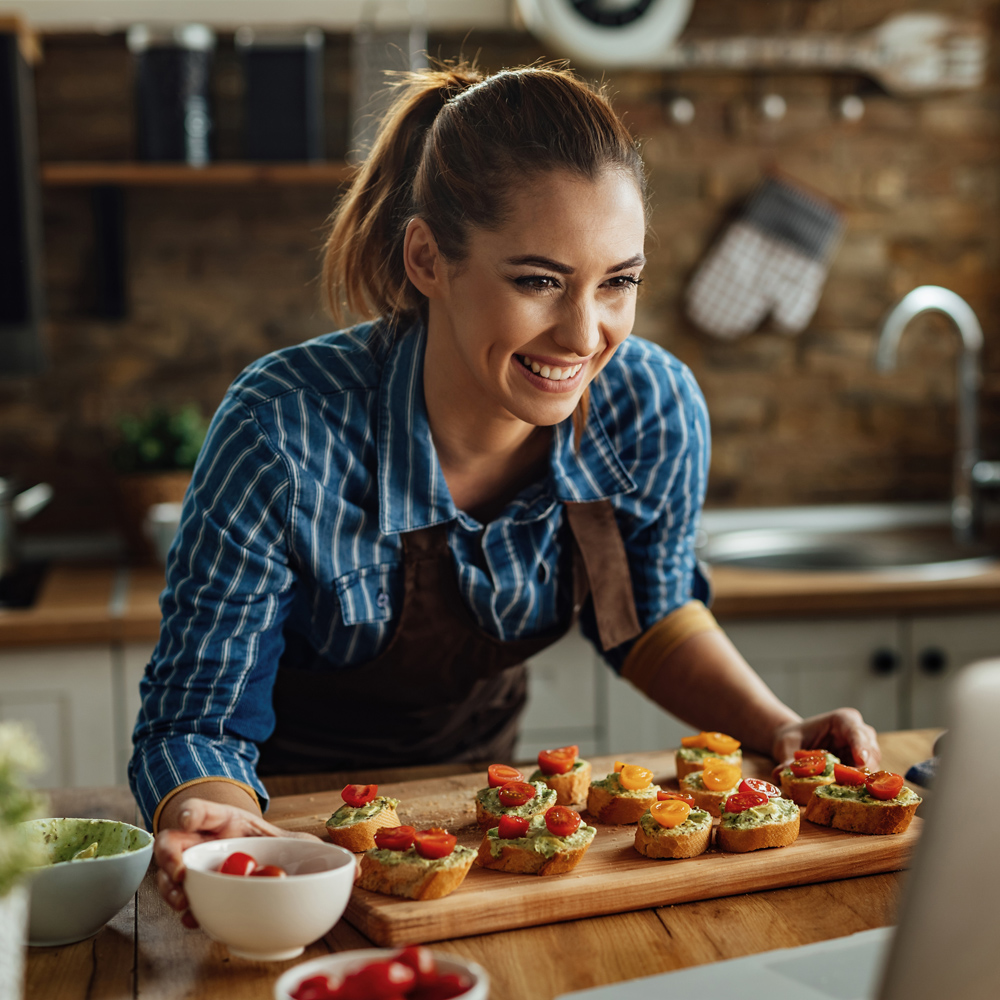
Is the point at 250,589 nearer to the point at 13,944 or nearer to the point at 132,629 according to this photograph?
the point at 13,944

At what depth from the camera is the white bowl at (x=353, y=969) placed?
760 millimetres

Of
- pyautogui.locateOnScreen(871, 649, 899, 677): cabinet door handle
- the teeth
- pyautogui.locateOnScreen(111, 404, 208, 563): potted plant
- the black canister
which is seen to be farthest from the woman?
the black canister

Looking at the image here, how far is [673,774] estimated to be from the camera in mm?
1337

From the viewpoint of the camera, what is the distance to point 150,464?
2469mm

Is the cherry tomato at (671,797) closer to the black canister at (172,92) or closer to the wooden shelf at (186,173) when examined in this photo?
the wooden shelf at (186,173)

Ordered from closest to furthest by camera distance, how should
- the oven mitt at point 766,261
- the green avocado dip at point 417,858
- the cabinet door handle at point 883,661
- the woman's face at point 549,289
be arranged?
the green avocado dip at point 417,858 → the woman's face at point 549,289 → the cabinet door handle at point 883,661 → the oven mitt at point 766,261

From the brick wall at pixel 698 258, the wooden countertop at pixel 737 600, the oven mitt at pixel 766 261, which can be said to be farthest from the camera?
the oven mitt at pixel 766 261

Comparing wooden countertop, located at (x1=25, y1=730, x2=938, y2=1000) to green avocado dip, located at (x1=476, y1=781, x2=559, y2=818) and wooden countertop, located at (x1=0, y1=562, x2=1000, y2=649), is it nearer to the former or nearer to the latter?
green avocado dip, located at (x1=476, y1=781, x2=559, y2=818)

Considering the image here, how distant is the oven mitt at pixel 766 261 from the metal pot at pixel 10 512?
1.55 meters

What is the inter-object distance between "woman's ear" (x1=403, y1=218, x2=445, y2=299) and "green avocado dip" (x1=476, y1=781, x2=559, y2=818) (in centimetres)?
55

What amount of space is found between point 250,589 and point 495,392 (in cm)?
33

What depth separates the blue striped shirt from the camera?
47.3 inches

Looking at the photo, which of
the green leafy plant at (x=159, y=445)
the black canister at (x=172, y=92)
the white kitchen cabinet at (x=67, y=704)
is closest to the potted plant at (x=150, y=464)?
the green leafy plant at (x=159, y=445)

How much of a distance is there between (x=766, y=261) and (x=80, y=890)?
230 cm
